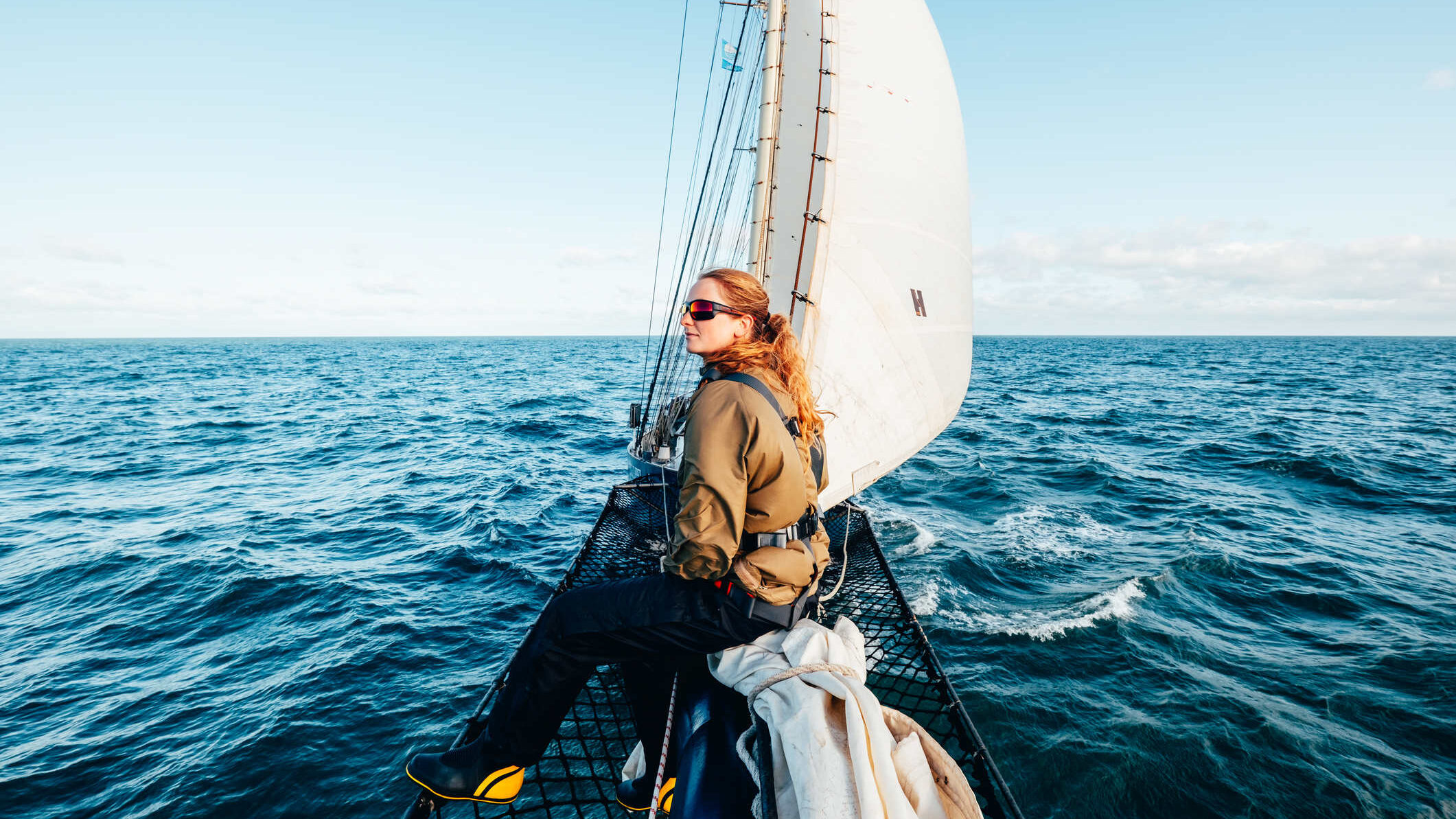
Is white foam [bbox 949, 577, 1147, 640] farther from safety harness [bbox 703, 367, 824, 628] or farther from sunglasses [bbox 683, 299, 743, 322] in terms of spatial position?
sunglasses [bbox 683, 299, 743, 322]

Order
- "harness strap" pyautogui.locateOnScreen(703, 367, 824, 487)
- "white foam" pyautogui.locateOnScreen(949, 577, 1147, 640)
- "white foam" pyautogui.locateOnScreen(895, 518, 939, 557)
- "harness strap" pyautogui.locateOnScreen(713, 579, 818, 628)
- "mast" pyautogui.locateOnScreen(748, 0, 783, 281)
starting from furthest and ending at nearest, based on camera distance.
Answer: "white foam" pyautogui.locateOnScreen(895, 518, 939, 557), "white foam" pyautogui.locateOnScreen(949, 577, 1147, 640), "mast" pyautogui.locateOnScreen(748, 0, 783, 281), "harness strap" pyautogui.locateOnScreen(713, 579, 818, 628), "harness strap" pyautogui.locateOnScreen(703, 367, 824, 487)

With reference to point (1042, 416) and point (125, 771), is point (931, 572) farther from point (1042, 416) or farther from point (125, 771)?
point (1042, 416)

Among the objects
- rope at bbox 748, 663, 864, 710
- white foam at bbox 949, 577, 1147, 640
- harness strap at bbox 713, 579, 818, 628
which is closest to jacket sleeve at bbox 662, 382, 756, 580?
harness strap at bbox 713, 579, 818, 628

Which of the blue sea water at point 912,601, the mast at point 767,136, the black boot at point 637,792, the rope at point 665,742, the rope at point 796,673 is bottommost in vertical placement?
the blue sea water at point 912,601

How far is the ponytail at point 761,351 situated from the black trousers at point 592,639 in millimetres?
881

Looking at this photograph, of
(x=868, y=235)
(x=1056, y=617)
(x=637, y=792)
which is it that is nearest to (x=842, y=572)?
(x=637, y=792)

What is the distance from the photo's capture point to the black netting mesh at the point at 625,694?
3.32 metres

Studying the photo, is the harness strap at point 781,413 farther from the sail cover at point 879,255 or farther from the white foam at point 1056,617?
the white foam at point 1056,617

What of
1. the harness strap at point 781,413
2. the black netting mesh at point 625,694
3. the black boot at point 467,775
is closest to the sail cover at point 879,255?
the black netting mesh at point 625,694

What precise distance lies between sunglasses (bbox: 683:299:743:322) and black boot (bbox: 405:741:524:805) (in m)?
2.16

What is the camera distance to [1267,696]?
606 centimetres

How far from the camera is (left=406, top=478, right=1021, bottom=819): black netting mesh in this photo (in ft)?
10.9

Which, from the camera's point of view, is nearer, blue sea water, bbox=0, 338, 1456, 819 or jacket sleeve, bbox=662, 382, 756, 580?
jacket sleeve, bbox=662, 382, 756, 580

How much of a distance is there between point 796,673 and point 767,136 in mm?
5662
